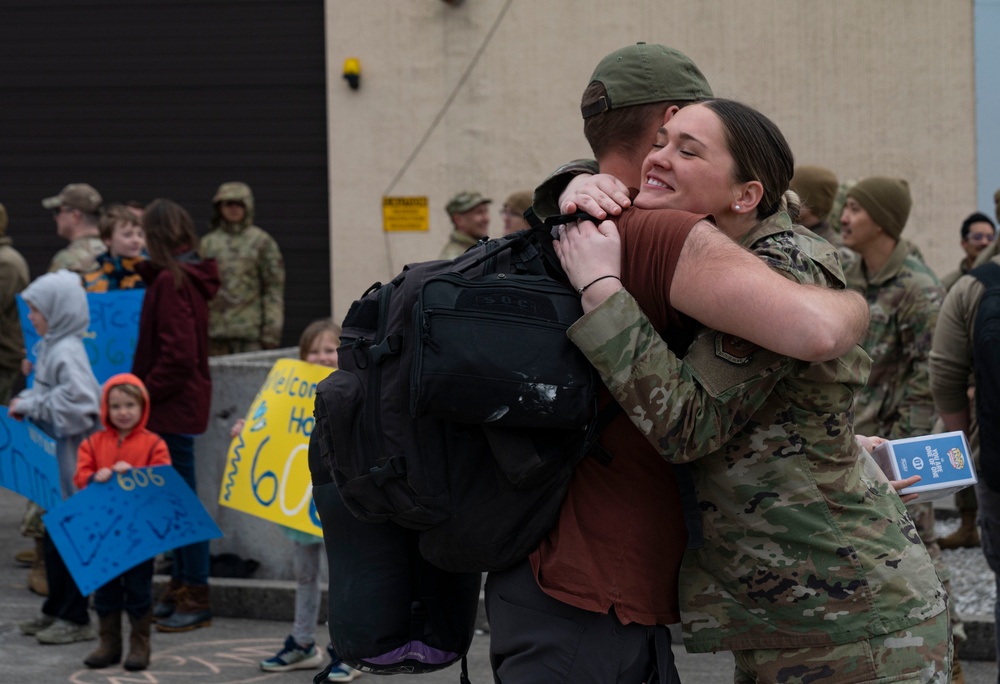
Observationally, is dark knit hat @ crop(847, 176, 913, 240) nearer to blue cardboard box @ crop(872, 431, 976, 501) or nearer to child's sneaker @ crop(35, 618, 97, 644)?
blue cardboard box @ crop(872, 431, 976, 501)

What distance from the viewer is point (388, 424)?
95.0 inches

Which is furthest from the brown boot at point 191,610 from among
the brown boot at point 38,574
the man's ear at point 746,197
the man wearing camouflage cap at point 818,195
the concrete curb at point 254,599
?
the man's ear at point 746,197

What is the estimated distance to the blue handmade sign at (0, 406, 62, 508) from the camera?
6406 millimetres

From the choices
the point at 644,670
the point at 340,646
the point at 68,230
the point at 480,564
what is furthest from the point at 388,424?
the point at 68,230

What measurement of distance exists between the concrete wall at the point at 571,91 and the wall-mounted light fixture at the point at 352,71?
0.07 meters

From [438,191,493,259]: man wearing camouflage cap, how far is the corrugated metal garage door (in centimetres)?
412

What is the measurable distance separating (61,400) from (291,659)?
5.77ft

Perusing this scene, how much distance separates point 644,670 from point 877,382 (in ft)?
12.1

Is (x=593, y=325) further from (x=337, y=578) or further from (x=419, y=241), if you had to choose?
(x=419, y=241)

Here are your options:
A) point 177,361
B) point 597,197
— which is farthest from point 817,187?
point 597,197

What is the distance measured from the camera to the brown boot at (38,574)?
7230 mm

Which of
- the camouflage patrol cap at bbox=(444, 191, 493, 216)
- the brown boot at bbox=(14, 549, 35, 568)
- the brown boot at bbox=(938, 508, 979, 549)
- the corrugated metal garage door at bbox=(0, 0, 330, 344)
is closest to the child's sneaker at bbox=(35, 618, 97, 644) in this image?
the brown boot at bbox=(14, 549, 35, 568)

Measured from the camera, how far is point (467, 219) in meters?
8.77

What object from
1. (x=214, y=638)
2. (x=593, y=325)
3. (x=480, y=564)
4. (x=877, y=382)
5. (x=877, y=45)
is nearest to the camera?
(x=593, y=325)
